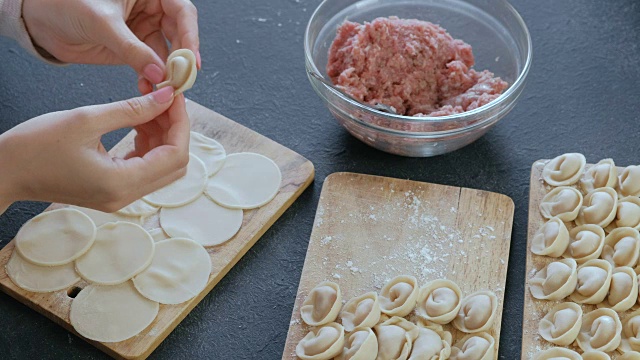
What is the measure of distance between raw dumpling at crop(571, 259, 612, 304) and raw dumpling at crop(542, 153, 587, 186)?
0.23 meters

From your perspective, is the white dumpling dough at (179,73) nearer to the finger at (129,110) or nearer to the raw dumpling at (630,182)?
the finger at (129,110)

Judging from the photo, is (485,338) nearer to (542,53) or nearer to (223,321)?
(223,321)

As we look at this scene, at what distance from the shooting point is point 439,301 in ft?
5.11

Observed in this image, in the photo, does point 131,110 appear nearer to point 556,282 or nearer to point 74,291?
point 74,291

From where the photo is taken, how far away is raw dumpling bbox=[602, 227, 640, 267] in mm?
1610

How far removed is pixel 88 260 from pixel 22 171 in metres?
0.32

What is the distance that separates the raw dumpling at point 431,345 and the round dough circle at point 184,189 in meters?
0.60

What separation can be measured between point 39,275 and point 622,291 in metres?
1.18

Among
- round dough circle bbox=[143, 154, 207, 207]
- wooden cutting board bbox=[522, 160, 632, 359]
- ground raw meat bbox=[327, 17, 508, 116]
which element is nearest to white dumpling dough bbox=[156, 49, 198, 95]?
round dough circle bbox=[143, 154, 207, 207]

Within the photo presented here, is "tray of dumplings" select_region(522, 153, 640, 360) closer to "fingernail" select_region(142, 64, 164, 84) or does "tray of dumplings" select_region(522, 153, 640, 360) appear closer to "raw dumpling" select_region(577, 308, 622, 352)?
"raw dumpling" select_region(577, 308, 622, 352)

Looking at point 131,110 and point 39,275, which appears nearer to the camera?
point 131,110

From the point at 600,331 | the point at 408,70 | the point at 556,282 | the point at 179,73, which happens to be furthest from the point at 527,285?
the point at 179,73

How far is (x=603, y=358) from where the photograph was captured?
4.82 feet

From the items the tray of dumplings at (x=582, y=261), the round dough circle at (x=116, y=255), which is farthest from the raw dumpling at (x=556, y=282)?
the round dough circle at (x=116, y=255)
